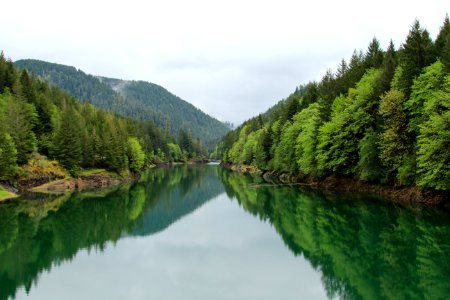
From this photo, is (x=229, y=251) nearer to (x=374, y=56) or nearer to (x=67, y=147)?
(x=374, y=56)

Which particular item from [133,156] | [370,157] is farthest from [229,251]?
[133,156]

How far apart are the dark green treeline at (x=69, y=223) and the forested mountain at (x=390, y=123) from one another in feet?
69.5

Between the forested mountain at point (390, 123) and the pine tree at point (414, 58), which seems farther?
the pine tree at point (414, 58)

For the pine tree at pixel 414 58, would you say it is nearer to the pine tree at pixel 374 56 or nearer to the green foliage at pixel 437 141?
the green foliage at pixel 437 141

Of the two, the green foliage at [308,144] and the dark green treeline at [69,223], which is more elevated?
the green foliage at [308,144]

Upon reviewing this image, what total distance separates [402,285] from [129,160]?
89.9 meters

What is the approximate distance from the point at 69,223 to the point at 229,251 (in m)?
19.0

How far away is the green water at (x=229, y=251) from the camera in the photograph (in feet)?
68.0

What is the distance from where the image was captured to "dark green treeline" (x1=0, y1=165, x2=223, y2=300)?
26141mm

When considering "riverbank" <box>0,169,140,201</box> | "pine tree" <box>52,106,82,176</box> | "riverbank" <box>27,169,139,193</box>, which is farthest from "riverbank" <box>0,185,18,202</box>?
"pine tree" <box>52,106,82,176</box>

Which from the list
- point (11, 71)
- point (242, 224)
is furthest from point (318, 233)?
point (11, 71)

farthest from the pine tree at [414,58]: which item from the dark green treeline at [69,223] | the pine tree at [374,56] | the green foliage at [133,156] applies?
the green foliage at [133,156]

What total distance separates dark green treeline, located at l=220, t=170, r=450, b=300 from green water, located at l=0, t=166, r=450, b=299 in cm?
7

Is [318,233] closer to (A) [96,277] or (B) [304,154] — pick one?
(A) [96,277]
